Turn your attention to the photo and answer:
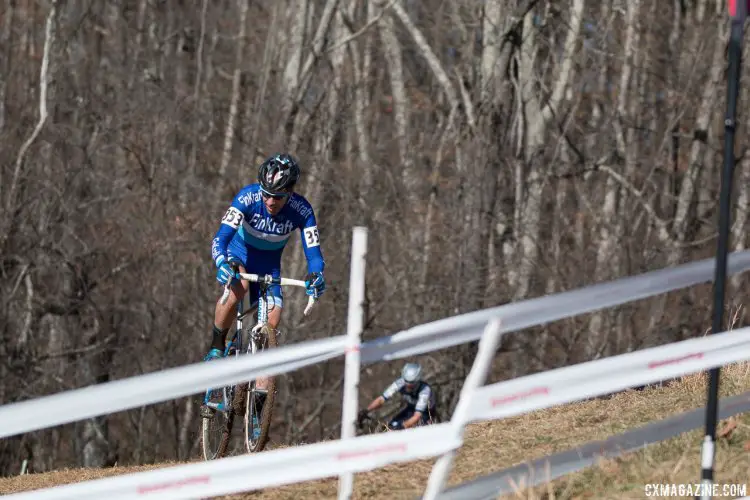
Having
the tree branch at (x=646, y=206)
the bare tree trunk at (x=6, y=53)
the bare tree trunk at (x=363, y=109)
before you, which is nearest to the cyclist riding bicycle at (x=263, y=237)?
the tree branch at (x=646, y=206)

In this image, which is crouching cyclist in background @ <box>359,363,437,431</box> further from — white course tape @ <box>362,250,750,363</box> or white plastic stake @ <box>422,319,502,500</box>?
white plastic stake @ <box>422,319,502,500</box>

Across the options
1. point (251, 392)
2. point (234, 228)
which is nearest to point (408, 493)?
point (251, 392)

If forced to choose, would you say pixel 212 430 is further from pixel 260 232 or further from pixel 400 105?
pixel 400 105

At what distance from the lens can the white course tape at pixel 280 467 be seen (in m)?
5.22

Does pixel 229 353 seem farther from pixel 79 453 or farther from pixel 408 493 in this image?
pixel 79 453

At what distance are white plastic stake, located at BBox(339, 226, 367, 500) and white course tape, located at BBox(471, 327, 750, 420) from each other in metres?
0.76

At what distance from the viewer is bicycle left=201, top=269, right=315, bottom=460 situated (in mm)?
8617

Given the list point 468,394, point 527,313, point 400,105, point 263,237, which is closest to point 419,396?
point 263,237

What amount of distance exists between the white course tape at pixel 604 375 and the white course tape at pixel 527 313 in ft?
1.18

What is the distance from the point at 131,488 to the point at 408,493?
5.84 ft

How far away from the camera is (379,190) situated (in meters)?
26.6

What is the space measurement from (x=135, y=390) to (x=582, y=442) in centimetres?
294

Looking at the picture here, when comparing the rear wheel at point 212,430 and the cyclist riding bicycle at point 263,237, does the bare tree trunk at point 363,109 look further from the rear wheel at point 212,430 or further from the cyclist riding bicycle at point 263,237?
the rear wheel at point 212,430

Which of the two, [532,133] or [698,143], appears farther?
[698,143]
